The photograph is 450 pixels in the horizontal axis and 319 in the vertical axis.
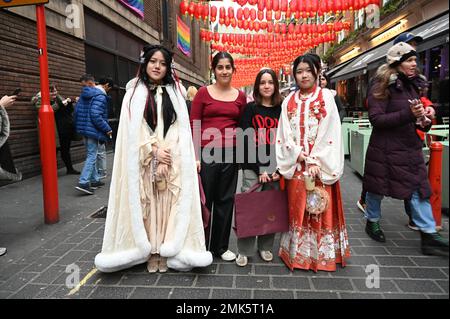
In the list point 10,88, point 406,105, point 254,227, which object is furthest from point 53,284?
point 10,88

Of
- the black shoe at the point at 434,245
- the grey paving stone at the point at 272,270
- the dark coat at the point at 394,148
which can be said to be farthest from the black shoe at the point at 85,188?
the black shoe at the point at 434,245

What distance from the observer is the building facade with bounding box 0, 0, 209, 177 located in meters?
5.77

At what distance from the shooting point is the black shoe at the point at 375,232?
3.17m

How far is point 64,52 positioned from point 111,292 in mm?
6494

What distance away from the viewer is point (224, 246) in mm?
2955

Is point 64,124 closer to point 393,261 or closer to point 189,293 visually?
point 189,293

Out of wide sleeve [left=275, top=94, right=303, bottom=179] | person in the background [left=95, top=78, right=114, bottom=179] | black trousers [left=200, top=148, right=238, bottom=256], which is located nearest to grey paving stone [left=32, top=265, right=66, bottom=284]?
black trousers [left=200, top=148, right=238, bottom=256]

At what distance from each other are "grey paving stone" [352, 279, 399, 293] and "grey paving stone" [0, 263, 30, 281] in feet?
8.90

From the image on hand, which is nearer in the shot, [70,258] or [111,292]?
[111,292]

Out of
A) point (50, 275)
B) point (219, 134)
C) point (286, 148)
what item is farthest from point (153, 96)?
point (50, 275)

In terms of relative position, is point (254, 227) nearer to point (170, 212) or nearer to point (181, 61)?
point (170, 212)

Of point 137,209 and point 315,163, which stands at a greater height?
point 315,163

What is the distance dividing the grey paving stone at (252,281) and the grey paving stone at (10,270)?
183cm

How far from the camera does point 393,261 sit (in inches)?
106
